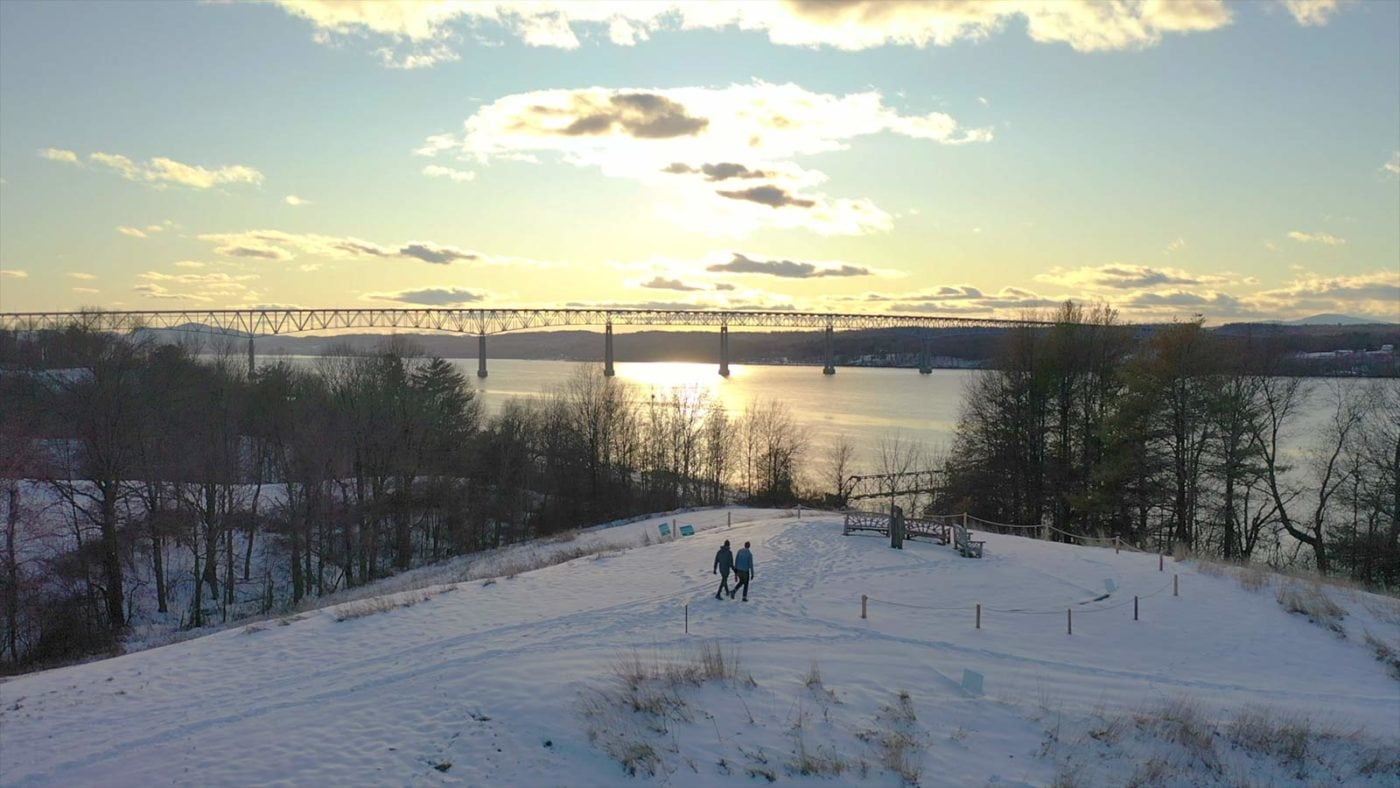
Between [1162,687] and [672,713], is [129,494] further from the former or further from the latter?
[1162,687]

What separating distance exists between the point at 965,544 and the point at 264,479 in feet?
161

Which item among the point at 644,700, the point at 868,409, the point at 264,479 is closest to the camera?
the point at 644,700

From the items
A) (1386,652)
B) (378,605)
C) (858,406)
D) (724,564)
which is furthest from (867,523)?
(858,406)

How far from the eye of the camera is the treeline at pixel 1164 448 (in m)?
34.4

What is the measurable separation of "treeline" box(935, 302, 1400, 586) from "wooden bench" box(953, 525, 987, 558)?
1334 cm

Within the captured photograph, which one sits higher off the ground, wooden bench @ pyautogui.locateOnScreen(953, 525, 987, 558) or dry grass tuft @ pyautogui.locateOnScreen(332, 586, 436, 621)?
wooden bench @ pyautogui.locateOnScreen(953, 525, 987, 558)

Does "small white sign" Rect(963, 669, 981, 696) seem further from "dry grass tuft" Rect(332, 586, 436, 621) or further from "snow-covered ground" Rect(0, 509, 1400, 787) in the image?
"dry grass tuft" Rect(332, 586, 436, 621)

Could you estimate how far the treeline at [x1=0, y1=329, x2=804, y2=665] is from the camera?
2889cm

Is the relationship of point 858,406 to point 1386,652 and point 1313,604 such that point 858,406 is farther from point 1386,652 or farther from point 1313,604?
point 1386,652

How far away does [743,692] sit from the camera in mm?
12969

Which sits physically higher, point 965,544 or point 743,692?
point 743,692

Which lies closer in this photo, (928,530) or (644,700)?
(644,700)

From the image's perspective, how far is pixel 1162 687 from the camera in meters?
14.7

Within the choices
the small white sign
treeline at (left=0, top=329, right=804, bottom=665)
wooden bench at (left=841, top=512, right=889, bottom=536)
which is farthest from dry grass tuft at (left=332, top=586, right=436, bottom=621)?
wooden bench at (left=841, top=512, right=889, bottom=536)
